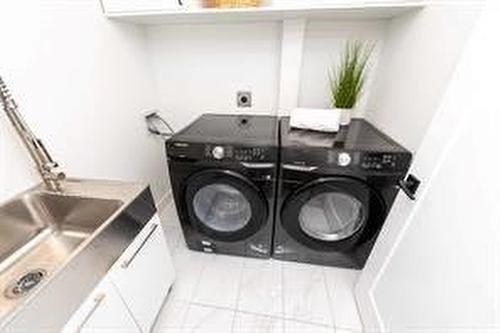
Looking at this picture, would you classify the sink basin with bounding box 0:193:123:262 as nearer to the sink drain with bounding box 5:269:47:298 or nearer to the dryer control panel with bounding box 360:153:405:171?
the sink drain with bounding box 5:269:47:298

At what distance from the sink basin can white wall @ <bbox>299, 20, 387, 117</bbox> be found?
1.54m

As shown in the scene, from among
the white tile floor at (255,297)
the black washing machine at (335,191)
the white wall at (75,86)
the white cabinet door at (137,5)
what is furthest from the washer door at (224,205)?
the white cabinet door at (137,5)

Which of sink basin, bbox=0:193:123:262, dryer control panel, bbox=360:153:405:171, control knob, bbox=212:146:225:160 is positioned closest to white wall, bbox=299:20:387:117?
dryer control panel, bbox=360:153:405:171

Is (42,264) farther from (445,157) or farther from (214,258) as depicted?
(445,157)

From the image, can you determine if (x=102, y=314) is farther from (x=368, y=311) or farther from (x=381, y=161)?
(x=381, y=161)

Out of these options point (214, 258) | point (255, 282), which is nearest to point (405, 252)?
point (255, 282)

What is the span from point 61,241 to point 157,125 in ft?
4.06

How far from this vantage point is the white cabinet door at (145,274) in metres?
1.05

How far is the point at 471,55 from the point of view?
0.82 meters

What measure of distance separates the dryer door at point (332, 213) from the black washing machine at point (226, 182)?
0.15 m

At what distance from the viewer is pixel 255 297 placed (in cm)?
160

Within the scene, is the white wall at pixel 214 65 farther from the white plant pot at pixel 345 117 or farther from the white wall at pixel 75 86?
the white plant pot at pixel 345 117

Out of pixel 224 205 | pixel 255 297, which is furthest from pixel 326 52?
pixel 255 297

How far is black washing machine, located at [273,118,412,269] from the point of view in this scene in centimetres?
134
